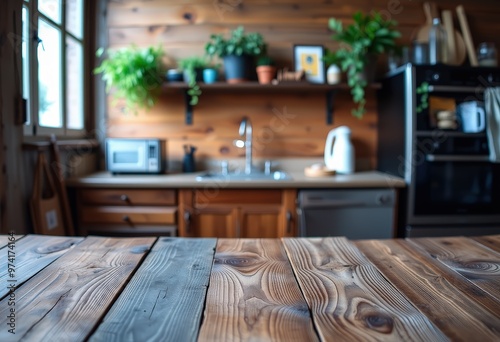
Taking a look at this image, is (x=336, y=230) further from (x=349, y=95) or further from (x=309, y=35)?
(x=309, y=35)

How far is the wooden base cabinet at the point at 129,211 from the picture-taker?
215 centimetres

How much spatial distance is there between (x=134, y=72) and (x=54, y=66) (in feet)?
1.57

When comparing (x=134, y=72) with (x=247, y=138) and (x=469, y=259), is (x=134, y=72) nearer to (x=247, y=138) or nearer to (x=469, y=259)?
(x=247, y=138)

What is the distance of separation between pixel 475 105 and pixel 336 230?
119 centimetres

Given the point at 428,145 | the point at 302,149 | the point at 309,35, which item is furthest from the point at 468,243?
the point at 309,35

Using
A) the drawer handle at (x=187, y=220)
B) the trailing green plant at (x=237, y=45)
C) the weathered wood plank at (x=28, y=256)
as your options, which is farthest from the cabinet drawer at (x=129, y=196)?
the weathered wood plank at (x=28, y=256)

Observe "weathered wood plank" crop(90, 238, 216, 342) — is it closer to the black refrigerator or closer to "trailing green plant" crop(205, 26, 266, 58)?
the black refrigerator

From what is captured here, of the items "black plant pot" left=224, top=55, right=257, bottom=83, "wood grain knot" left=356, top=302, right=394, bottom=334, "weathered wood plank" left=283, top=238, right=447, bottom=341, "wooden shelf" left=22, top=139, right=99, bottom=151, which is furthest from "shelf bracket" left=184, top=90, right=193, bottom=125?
"wood grain knot" left=356, top=302, right=394, bottom=334

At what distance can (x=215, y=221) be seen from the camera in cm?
216

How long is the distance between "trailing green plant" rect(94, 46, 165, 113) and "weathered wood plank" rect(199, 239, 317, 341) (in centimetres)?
194

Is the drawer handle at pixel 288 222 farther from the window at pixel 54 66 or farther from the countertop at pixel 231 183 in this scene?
the window at pixel 54 66

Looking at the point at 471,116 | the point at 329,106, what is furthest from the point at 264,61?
the point at 471,116

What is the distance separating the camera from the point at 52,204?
6.41ft

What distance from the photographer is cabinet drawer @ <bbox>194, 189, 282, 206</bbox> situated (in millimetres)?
2158
